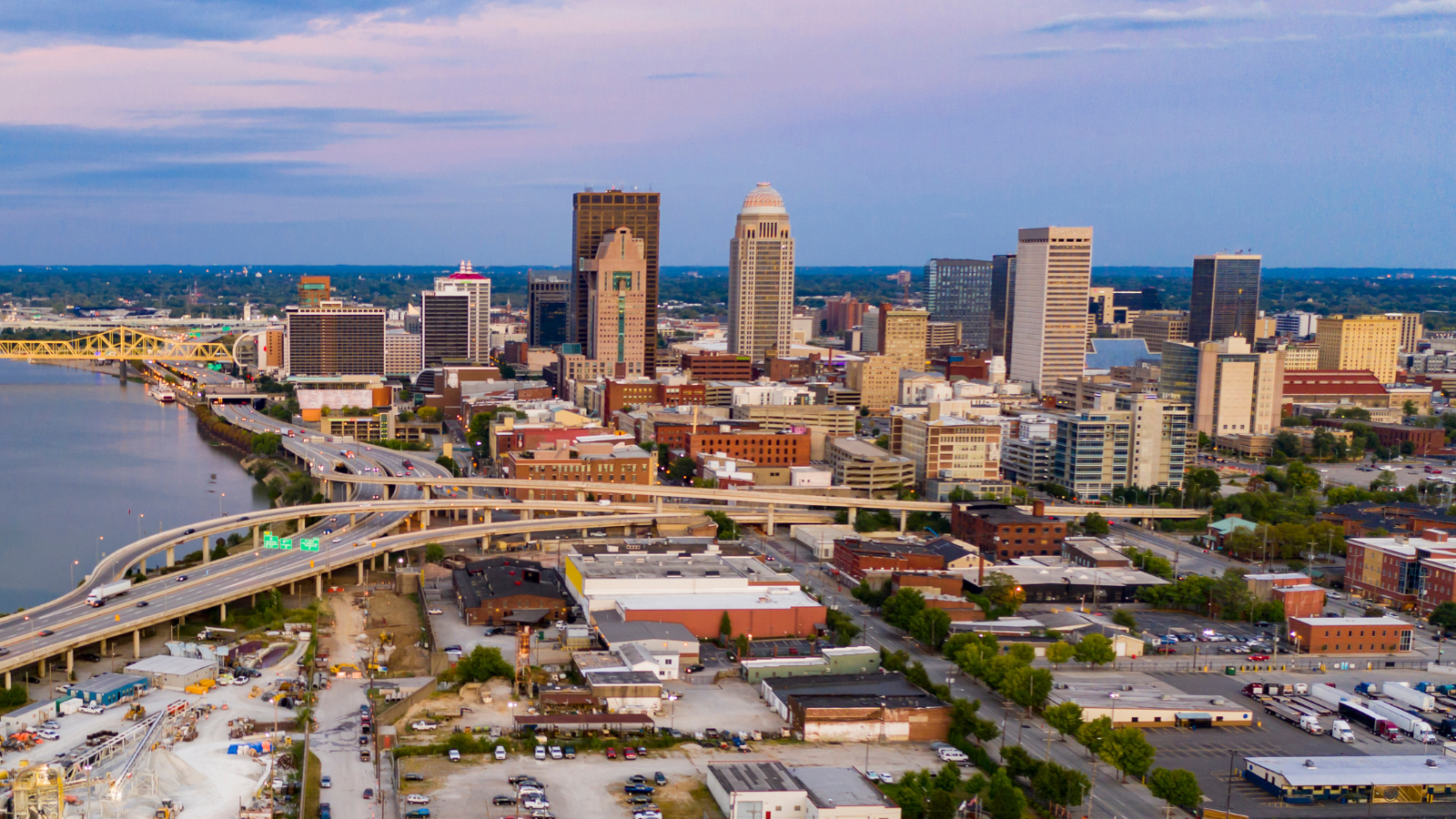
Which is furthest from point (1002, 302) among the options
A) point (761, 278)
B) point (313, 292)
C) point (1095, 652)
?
point (1095, 652)

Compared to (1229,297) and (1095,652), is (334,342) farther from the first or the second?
(1095,652)

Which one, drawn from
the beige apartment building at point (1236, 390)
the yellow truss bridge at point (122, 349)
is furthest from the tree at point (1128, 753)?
the yellow truss bridge at point (122, 349)

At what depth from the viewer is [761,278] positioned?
180 feet

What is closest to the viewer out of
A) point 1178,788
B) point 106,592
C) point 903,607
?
point 1178,788

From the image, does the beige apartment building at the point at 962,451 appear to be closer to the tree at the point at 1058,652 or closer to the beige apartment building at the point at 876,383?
the tree at the point at 1058,652

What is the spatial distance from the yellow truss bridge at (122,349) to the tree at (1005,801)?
179 ft

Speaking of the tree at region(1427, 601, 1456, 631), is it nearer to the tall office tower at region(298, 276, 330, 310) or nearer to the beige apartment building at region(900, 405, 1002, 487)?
the beige apartment building at region(900, 405, 1002, 487)

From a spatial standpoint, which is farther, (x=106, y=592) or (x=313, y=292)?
(x=313, y=292)

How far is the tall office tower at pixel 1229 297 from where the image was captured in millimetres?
58469

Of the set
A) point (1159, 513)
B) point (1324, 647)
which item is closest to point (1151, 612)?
point (1324, 647)

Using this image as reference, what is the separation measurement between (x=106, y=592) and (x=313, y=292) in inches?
1634

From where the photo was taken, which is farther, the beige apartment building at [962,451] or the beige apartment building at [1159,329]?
the beige apartment building at [1159,329]

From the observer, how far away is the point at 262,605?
1981 cm

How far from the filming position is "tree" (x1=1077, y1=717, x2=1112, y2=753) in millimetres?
14265
